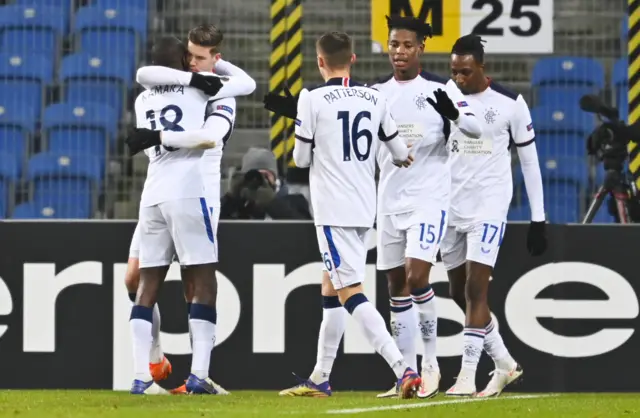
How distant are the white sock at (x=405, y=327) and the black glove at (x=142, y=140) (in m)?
1.64

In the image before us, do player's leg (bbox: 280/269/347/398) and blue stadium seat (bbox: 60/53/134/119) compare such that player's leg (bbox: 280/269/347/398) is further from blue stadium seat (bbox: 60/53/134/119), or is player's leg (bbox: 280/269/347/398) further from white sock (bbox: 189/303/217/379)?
blue stadium seat (bbox: 60/53/134/119)

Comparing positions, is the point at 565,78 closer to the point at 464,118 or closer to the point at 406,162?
the point at 464,118

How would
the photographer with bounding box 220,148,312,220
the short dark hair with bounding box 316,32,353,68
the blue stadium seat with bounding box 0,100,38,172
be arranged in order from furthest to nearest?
the blue stadium seat with bounding box 0,100,38,172 → the photographer with bounding box 220,148,312,220 → the short dark hair with bounding box 316,32,353,68

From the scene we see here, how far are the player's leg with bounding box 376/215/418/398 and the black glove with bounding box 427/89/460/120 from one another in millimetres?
702

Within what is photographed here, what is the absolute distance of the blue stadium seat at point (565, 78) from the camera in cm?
1021

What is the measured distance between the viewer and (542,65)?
10555 millimetres

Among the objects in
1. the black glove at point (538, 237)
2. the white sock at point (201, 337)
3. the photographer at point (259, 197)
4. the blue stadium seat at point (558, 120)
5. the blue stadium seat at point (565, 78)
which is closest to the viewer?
the white sock at point (201, 337)

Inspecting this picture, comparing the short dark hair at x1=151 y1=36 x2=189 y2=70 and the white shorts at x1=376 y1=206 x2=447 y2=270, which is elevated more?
the short dark hair at x1=151 y1=36 x2=189 y2=70

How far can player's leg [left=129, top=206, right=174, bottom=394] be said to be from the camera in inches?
294

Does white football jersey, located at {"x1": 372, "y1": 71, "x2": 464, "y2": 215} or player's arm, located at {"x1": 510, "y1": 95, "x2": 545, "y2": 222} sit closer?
white football jersey, located at {"x1": 372, "y1": 71, "x2": 464, "y2": 215}

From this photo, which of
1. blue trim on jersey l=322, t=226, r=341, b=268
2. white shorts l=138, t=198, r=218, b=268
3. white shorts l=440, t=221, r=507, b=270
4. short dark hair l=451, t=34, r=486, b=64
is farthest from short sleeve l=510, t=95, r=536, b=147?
white shorts l=138, t=198, r=218, b=268

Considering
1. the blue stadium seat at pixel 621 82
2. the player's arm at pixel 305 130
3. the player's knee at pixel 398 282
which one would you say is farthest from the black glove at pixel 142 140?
the blue stadium seat at pixel 621 82

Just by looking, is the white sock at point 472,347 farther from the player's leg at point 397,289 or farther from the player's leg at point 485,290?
the player's leg at point 397,289

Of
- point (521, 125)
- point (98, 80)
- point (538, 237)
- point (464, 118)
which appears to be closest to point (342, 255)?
point (464, 118)
